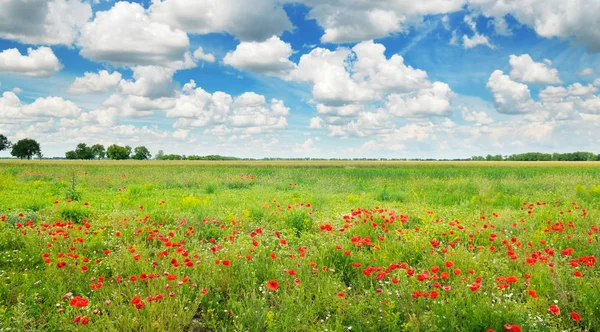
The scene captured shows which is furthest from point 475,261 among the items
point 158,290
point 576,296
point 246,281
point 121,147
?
point 121,147

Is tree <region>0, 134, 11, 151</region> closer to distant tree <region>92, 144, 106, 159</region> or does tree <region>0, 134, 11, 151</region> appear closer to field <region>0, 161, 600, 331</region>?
distant tree <region>92, 144, 106, 159</region>

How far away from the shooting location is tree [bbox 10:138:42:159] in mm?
113688

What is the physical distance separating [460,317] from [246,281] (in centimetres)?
258

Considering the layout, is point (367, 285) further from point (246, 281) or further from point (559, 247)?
point (559, 247)

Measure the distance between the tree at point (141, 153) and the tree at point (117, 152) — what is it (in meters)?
3.06

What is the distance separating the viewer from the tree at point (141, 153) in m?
144

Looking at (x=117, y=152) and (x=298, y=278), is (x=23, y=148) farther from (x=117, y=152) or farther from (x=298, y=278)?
(x=298, y=278)

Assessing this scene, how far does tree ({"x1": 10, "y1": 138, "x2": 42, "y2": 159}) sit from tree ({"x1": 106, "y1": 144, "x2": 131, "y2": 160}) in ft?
81.4

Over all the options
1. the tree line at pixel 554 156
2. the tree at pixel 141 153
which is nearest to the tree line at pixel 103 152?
the tree at pixel 141 153

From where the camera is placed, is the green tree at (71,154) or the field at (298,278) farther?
the green tree at (71,154)

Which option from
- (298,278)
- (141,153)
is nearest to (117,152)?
(141,153)

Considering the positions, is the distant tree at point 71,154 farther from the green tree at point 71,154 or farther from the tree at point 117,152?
the tree at point 117,152

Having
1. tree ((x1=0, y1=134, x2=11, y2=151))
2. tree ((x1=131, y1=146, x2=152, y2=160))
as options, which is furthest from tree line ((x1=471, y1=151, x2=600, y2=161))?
tree ((x1=0, y1=134, x2=11, y2=151))

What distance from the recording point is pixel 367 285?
508cm
